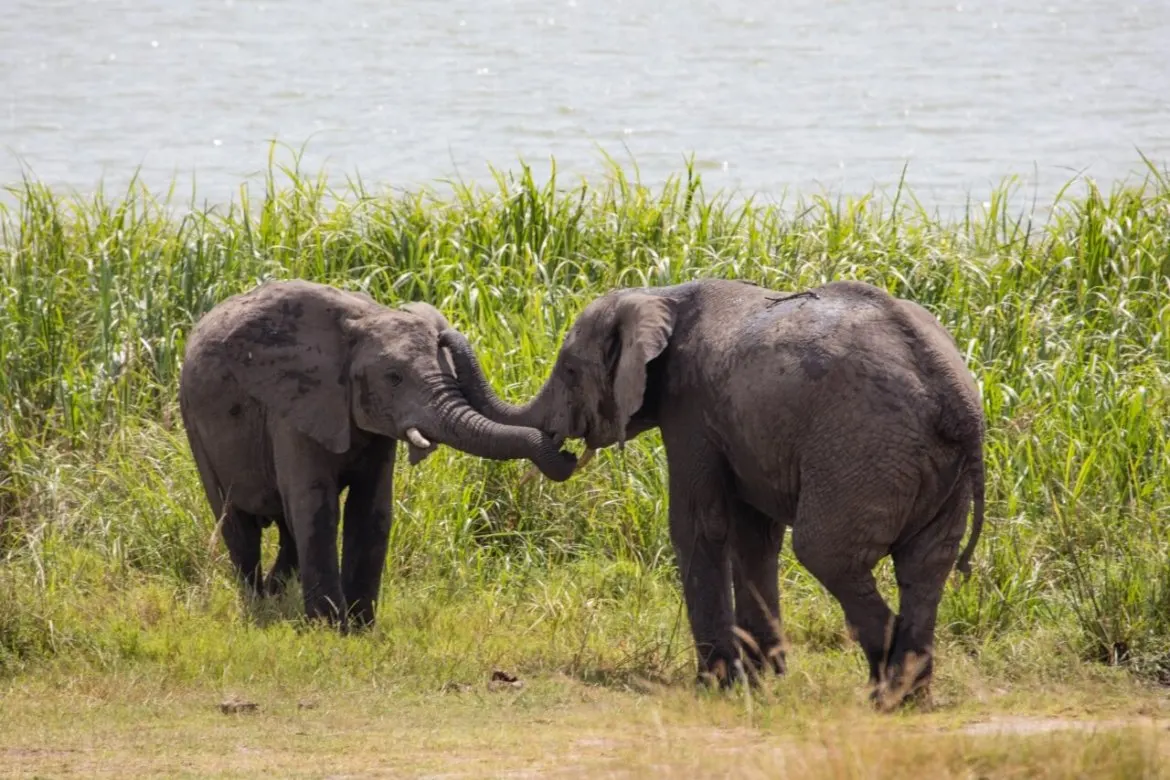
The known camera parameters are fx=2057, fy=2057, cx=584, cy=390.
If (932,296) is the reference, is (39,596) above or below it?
below

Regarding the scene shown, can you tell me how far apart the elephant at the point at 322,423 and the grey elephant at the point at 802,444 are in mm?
731

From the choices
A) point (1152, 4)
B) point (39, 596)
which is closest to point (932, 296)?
point (39, 596)

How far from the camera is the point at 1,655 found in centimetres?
837

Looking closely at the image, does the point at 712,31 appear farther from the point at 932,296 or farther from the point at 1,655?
the point at 1,655

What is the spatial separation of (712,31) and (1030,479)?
24232 mm

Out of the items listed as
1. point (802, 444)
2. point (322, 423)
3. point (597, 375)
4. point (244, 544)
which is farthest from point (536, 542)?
point (802, 444)

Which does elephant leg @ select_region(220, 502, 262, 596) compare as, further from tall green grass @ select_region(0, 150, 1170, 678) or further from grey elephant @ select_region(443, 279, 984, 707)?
grey elephant @ select_region(443, 279, 984, 707)

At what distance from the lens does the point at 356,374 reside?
8836 millimetres

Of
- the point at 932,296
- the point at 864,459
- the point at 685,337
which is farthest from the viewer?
the point at 932,296

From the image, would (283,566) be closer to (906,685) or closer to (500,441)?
(500,441)

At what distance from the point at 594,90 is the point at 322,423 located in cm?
1940

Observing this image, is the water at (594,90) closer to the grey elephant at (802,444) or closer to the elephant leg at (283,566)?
the elephant leg at (283,566)

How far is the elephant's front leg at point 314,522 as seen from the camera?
29.0ft

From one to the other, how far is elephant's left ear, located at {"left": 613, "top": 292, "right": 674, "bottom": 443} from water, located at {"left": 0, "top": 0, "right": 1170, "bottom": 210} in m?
10.5
